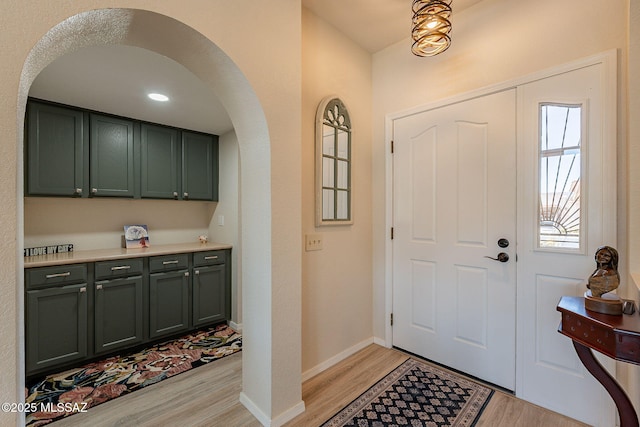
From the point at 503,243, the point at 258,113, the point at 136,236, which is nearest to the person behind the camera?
the point at 258,113

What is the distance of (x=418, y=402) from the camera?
5.95 ft

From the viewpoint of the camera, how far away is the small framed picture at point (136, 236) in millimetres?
3096

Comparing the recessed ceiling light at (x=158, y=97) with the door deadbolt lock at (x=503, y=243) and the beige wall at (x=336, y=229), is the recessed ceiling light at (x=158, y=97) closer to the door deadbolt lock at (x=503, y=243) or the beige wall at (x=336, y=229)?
the beige wall at (x=336, y=229)

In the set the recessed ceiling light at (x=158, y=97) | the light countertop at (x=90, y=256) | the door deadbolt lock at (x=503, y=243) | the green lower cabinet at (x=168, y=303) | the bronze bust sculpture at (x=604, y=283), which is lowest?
the green lower cabinet at (x=168, y=303)

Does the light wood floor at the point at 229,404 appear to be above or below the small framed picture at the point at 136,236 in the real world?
below

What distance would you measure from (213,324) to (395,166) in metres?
2.69

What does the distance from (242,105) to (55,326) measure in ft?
7.92

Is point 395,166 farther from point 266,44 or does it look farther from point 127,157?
point 127,157

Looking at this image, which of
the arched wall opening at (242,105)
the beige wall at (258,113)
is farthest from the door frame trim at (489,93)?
the arched wall opening at (242,105)

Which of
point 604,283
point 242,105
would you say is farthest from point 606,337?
point 242,105

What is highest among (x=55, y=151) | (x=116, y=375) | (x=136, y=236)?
(x=55, y=151)

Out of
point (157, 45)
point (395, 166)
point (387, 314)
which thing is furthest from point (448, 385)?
point (157, 45)

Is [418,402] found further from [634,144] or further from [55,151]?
[55,151]

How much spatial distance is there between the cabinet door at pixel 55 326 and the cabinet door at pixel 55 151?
922 mm
